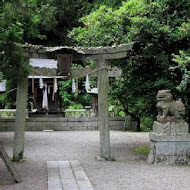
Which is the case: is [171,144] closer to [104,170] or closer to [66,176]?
[104,170]

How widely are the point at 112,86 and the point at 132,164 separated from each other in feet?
14.2

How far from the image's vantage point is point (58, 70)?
885 cm

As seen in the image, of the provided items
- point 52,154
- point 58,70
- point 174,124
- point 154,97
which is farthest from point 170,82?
point 52,154

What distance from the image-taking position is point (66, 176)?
22.9 ft

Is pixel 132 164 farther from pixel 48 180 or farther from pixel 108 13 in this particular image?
pixel 108 13

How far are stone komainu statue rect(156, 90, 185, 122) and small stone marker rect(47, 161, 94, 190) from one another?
2959 mm

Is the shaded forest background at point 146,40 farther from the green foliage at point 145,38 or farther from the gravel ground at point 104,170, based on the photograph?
the gravel ground at point 104,170

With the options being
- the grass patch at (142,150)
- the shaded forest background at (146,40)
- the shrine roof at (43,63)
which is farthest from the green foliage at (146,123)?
the shrine roof at (43,63)

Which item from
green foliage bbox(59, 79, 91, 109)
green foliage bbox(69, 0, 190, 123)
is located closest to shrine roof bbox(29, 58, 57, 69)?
green foliage bbox(69, 0, 190, 123)

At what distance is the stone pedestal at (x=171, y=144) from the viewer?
859 centimetres

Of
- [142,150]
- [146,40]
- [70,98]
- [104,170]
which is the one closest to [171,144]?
[104,170]

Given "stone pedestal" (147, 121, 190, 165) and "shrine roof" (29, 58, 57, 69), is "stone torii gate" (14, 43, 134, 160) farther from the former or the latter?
"stone pedestal" (147, 121, 190, 165)

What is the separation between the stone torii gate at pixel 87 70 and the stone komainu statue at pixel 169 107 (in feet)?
5.51

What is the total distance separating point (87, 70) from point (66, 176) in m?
3.55
